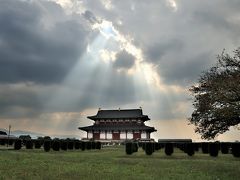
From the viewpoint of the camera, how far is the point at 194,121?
34.5 m

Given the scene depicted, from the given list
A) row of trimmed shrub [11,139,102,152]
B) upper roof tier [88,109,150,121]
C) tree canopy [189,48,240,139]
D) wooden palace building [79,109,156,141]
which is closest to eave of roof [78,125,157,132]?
wooden palace building [79,109,156,141]

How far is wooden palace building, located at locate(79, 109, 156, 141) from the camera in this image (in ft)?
318

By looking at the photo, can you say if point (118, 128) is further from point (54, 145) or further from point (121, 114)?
point (54, 145)

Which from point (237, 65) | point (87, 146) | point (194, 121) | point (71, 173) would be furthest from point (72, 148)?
point (71, 173)

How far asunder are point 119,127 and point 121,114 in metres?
5.50

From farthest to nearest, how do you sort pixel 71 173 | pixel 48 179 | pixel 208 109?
pixel 208 109 < pixel 71 173 < pixel 48 179

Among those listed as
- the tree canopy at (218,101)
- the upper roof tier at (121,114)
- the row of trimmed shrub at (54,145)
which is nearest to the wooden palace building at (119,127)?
the upper roof tier at (121,114)

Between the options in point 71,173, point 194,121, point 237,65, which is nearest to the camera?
point 71,173

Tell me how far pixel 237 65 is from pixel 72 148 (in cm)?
3466

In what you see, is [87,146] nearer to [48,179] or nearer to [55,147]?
[55,147]

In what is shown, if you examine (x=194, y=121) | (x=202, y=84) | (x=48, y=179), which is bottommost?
(x=48, y=179)

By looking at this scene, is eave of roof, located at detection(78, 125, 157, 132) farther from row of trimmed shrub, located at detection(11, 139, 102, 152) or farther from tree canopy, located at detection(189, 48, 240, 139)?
tree canopy, located at detection(189, 48, 240, 139)

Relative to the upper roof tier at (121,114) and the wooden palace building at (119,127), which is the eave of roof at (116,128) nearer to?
the wooden palace building at (119,127)

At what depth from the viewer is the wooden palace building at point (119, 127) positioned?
96812mm
